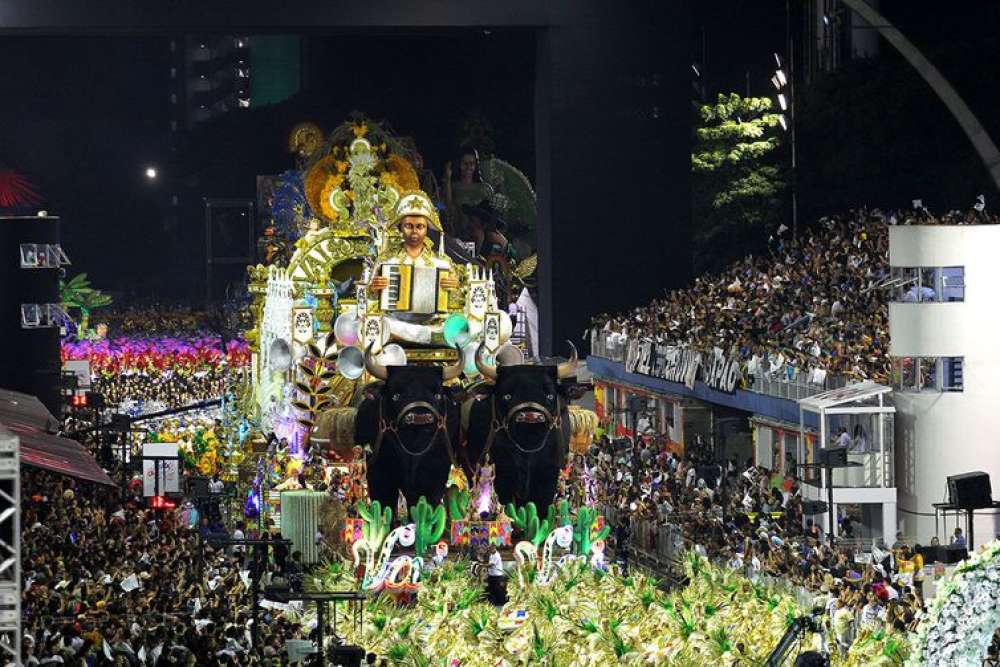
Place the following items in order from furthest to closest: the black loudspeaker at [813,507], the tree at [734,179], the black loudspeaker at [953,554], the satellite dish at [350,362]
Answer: the tree at [734,179] < the satellite dish at [350,362] < the black loudspeaker at [813,507] < the black loudspeaker at [953,554]

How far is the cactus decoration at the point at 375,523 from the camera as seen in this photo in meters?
31.2

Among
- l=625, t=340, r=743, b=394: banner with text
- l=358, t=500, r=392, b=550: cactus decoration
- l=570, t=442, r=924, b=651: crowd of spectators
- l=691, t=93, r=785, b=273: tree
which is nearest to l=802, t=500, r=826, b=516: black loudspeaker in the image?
l=570, t=442, r=924, b=651: crowd of spectators

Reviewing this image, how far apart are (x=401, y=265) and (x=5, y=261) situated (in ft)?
37.4

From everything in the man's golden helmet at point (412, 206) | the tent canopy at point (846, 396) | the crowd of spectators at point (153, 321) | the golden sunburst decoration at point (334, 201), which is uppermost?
the golden sunburst decoration at point (334, 201)

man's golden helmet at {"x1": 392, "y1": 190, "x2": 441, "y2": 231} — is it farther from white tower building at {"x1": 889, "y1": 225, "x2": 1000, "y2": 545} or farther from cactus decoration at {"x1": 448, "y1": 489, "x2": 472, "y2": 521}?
white tower building at {"x1": 889, "y1": 225, "x2": 1000, "y2": 545}

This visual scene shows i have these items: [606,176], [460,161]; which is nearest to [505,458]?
[606,176]

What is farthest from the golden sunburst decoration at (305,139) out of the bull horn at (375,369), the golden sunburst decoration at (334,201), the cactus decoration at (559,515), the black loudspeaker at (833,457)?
the black loudspeaker at (833,457)

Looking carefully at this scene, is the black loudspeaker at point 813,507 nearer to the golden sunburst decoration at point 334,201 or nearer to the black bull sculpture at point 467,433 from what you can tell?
the black bull sculpture at point 467,433

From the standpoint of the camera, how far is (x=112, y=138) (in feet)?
288

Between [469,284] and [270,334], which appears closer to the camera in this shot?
[469,284]

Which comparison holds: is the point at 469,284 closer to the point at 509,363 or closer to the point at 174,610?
the point at 509,363

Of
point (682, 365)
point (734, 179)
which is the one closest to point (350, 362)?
point (682, 365)

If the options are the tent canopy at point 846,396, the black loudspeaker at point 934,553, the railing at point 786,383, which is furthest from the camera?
the railing at point 786,383

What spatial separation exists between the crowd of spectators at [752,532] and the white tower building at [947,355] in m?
1.71
